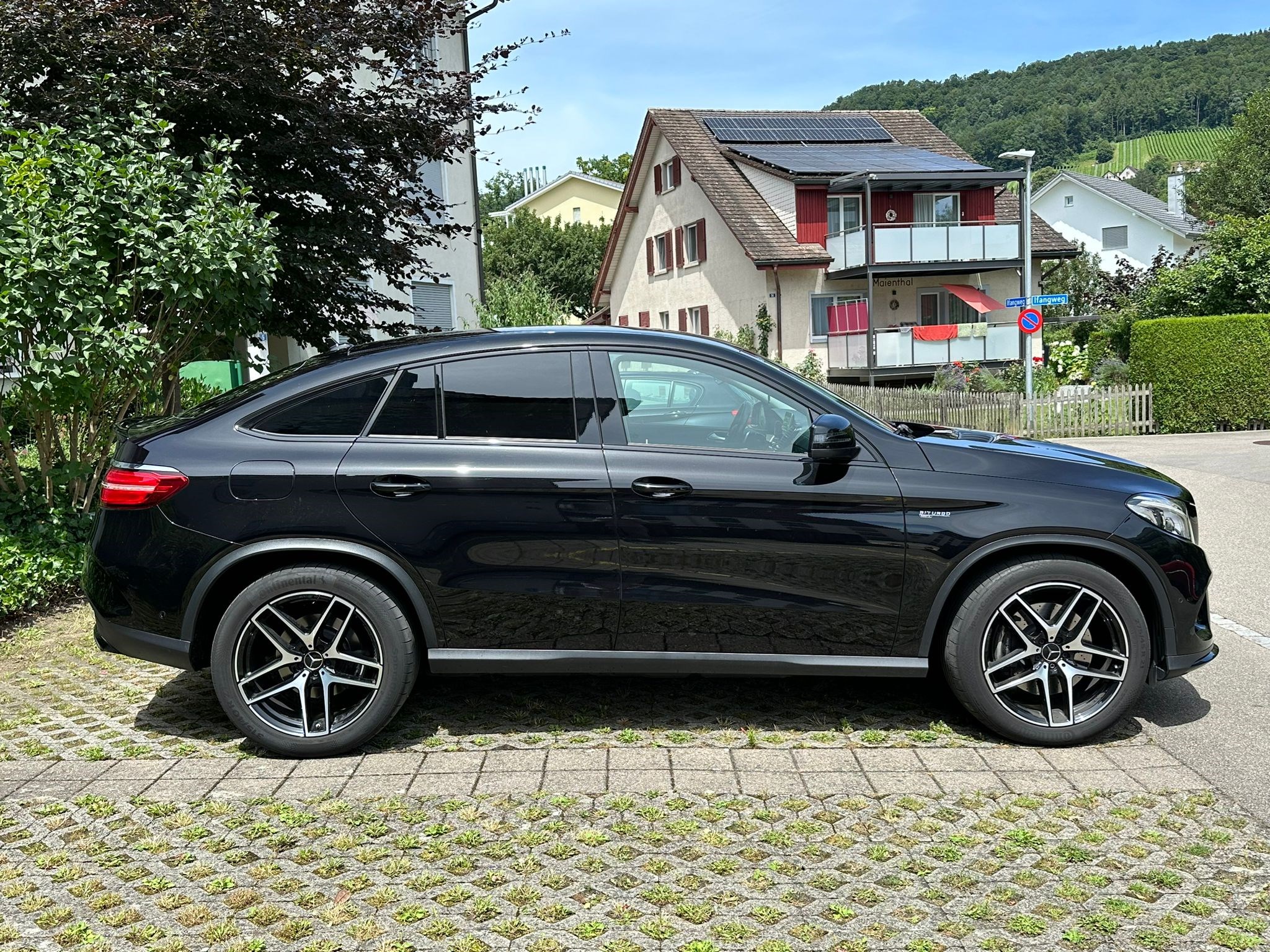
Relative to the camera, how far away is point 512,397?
476cm

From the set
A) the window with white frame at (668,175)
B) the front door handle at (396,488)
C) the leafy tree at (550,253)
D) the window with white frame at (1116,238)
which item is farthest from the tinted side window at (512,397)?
the window with white frame at (1116,238)

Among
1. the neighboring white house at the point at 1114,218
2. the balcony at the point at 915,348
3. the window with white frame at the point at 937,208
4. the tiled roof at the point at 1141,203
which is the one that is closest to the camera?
the balcony at the point at 915,348

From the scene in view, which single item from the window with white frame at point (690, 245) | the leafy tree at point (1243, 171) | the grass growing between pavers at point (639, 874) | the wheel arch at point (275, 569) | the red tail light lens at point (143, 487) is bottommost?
the grass growing between pavers at point (639, 874)

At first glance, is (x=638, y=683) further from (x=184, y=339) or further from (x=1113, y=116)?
(x=1113, y=116)

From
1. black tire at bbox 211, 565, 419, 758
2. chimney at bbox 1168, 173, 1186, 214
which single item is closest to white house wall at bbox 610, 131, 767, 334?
black tire at bbox 211, 565, 419, 758

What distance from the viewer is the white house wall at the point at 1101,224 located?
5838 cm

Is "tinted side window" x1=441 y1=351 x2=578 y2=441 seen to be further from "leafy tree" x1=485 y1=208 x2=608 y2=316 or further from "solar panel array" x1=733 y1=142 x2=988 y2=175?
"leafy tree" x1=485 y1=208 x2=608 y2=316

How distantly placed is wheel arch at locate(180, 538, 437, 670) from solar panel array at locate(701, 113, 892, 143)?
37554 millimetres

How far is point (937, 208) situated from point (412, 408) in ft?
117

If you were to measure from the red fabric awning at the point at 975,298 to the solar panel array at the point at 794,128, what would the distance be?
7625 mm

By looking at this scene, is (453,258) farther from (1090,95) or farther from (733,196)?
(1090,95)

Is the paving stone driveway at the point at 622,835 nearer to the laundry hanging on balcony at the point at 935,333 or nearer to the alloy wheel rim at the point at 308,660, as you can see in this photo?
the alloy wheel rim at the point at 308,660

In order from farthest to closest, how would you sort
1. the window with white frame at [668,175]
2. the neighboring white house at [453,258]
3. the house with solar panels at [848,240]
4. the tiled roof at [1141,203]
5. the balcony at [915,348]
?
the tiled roof at [1141,203] → the window with white frame at [668,175] → the house with solar panels at [848,240] → the balcony at [915,348] → the neighboring white house at [453,258]

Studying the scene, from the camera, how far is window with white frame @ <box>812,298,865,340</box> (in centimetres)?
3722
